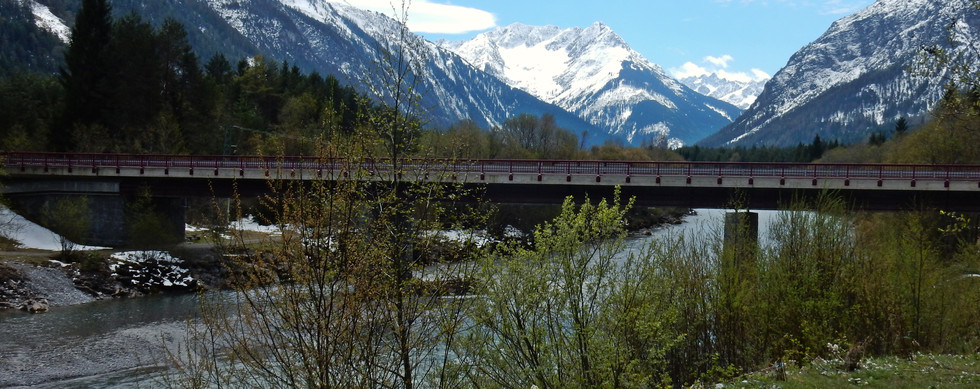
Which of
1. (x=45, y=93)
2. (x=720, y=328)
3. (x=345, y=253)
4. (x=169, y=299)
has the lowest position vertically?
(x=169, y=299)

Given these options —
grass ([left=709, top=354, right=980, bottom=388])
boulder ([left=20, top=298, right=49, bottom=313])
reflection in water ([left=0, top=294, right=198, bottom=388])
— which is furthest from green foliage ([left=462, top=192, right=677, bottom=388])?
boulder ([left=20, top=298, right=49, bottom=313])

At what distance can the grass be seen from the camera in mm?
16234

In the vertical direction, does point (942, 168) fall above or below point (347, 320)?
above

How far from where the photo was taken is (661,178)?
4981 cm

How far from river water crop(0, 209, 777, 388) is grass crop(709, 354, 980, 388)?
35.2 feet

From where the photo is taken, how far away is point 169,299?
44.6 m

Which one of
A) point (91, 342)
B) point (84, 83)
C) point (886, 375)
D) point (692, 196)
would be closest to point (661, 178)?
point (692, 196)

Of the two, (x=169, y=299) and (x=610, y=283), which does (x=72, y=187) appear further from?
(x=610, y=283)

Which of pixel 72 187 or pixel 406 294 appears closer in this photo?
pixel 406 294

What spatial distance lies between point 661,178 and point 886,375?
33.2 m

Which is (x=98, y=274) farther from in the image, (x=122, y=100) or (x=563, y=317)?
(x=563, y=317)

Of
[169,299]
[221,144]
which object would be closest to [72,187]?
[169,299]

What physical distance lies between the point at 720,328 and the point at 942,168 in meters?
34.5

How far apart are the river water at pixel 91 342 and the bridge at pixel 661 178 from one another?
10921mm
